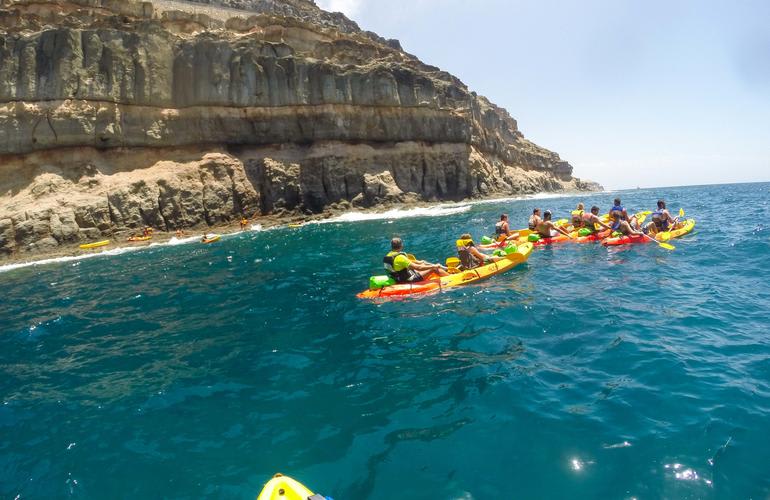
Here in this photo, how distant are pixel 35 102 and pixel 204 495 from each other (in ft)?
113

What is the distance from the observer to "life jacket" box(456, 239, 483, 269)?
13.2 meters

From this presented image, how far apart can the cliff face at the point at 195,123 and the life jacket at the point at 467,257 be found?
2496cm

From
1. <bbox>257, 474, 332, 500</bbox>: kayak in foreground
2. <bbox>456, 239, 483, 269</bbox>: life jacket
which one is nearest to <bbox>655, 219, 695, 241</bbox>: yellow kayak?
<bbox>456, 239, 483, 269</bbox>: life jacket

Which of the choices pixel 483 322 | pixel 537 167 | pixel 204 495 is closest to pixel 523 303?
pixel 483 322

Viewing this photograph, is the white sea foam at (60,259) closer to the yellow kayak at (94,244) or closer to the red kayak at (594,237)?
the yellow kayak at (94,244)

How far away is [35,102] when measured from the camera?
28406 millimetres

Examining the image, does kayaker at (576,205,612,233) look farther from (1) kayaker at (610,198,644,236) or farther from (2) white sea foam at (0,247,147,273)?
(2) white sea foam at (0,247,147,273)

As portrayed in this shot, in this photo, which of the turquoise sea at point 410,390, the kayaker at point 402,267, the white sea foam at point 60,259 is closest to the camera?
the turquoise sea at point 410,390

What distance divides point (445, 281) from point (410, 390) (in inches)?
241

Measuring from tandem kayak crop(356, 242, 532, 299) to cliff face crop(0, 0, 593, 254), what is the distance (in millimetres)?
24271

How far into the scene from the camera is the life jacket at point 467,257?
13.2 m

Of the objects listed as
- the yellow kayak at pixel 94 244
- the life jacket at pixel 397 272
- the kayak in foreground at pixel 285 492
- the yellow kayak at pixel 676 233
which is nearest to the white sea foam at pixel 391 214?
the yellow kayak at pixel 94 244

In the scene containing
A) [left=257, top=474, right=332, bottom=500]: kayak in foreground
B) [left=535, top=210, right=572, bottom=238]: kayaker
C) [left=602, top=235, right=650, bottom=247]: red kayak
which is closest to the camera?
[left=257, top=474, right=332, bottom=500]: kayak in foreground

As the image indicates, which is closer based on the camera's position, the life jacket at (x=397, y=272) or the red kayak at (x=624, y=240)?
the life jacket at (x=397, y=272)
